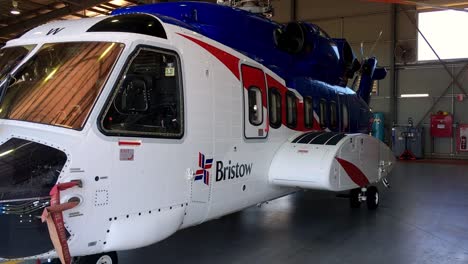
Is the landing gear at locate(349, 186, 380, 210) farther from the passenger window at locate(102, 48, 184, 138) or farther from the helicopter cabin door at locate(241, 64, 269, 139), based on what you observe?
the passenger window at locate(102, 48, 184, 138)

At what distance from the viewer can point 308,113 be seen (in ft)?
20.9

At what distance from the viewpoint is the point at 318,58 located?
21.4 feet

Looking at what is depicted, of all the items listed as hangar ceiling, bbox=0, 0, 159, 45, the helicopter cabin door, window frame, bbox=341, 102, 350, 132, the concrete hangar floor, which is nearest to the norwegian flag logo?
the helicopter cabin door

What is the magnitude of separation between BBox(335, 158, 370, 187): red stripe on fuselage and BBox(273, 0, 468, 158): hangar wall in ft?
44.0

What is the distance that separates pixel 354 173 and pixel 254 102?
1.88 meters

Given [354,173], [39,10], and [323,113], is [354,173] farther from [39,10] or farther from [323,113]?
[39,10]

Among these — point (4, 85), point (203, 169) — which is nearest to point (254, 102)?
point (203, 169)

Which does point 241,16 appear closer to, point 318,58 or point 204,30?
point 204,30

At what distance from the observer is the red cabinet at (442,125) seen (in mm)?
17469

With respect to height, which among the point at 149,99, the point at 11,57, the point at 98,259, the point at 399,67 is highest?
the point at 399,67

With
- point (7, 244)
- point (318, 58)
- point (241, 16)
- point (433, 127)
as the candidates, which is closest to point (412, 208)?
point (318, 58)

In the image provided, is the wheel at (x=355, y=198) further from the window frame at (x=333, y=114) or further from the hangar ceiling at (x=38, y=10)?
the hangar ceiling at (x=38, y=10)

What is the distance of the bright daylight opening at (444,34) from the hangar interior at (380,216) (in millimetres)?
196

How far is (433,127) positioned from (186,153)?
53.5 feet
